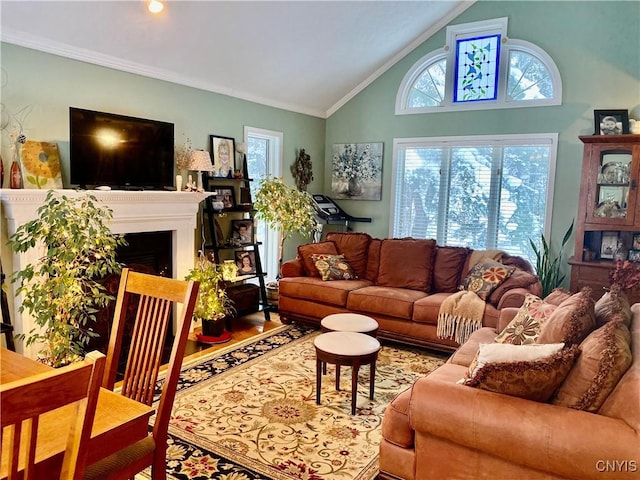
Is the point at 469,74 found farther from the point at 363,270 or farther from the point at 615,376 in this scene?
the point at 615,376

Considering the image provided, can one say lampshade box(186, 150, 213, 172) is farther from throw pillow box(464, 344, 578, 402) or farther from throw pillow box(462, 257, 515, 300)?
throw pillow box(464, 344, 578, 402)

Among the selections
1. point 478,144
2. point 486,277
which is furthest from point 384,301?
point 478,144

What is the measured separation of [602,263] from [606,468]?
137 inches

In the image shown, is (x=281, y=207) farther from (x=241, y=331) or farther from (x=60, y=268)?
(x=60, y=268)

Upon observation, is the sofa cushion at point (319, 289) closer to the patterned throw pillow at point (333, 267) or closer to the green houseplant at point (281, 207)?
the patterned throw pillow at point (333, 267)

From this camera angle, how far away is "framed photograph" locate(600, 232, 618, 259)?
15.4 feet

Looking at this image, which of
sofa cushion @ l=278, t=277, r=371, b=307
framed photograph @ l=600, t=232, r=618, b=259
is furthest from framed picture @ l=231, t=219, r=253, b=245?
framed photograph @ l=600, t=232, r=618, b=259

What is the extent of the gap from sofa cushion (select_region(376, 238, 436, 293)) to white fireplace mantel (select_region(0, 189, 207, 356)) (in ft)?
6.55

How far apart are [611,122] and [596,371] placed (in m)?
3.85

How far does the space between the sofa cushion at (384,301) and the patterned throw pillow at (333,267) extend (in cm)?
41

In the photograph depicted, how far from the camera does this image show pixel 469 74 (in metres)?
5.74

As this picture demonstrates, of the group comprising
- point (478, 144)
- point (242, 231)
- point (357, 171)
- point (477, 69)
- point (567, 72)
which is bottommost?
point (242, 231)

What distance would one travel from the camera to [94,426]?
1385 millimetres

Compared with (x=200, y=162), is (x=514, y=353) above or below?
below
